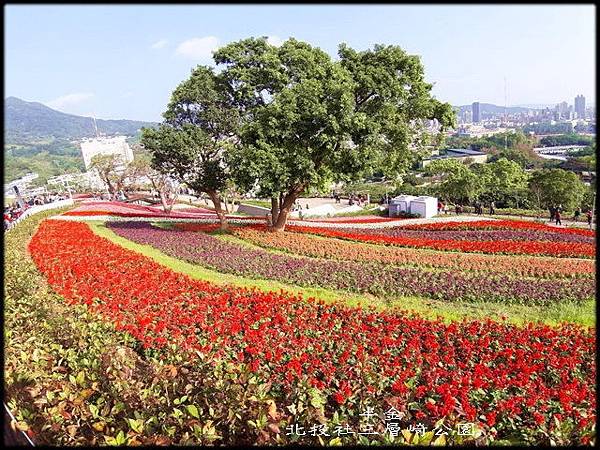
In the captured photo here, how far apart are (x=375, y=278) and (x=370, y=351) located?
12.6 ft

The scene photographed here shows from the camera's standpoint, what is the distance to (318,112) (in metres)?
12.6

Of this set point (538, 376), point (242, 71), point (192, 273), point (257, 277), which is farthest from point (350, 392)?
point (242, 71)

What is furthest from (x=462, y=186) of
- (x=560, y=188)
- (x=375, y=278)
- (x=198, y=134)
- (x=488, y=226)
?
(x=375, y=278)

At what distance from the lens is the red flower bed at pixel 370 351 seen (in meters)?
4.12

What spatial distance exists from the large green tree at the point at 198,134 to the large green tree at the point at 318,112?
0.66 metres

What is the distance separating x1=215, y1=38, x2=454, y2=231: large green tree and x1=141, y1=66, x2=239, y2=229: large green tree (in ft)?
2.16

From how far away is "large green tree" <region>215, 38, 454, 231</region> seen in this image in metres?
12.9

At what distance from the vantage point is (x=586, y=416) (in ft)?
13.0

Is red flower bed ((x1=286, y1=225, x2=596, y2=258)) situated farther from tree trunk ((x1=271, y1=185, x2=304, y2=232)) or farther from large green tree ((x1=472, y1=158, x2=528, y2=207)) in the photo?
large green tree ((x1=472, y1=158, x2=528, y2=207))

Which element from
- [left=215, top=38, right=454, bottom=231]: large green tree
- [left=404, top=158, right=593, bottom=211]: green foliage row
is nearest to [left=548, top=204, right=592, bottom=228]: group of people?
[left=404, top=158, right=593, bottom=211]: green foliage row

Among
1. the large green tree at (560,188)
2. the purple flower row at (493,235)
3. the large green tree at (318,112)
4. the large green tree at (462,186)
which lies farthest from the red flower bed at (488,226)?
the large green tree at (462,186)

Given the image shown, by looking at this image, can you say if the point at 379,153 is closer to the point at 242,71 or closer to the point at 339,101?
the point at 339,101

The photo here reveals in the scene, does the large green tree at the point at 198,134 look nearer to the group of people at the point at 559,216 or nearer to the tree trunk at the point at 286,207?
the tree trunk at the point at 286,207

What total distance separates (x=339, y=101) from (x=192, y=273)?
6492mm
